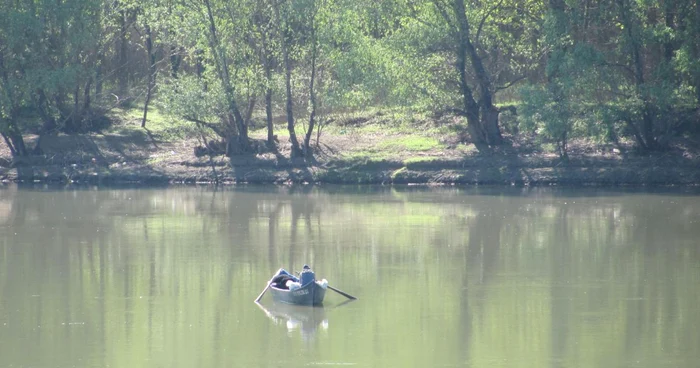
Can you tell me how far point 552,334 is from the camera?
1524 cm

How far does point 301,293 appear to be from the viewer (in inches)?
677

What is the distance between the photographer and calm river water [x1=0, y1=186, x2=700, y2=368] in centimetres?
1451

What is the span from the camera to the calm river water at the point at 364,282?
14508 millimetres

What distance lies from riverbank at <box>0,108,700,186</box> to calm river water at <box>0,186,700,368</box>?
366cm

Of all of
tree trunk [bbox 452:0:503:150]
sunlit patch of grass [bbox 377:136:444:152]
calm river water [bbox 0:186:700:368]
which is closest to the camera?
calm river water [bbox 0:186:700:368]

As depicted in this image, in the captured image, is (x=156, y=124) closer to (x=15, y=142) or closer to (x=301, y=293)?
(x=15, y=142)

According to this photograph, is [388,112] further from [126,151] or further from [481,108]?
[126,151]

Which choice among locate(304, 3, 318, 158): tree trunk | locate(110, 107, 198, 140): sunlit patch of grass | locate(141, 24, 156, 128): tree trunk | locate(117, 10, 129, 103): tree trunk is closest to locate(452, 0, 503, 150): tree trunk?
locate(304, 3, 318, 158): tree trunk

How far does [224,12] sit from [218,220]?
42.9 ft

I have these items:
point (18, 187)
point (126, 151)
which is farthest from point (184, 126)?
point (18, 187)

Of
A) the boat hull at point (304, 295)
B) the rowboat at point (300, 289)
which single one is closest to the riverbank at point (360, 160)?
the rowboat at point (300, 289)

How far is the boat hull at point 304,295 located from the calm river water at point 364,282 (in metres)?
0.27

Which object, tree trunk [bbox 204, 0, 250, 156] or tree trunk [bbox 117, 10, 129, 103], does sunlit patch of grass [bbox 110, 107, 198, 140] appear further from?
tree trunk [bbox 204, 0, 250, 156]

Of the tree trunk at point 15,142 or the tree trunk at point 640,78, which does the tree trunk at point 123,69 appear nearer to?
the tree trunk at point 15,142
